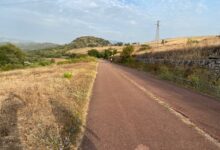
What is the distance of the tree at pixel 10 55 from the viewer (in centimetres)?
10044

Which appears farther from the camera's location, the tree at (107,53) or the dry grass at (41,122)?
the tree at (107,53)

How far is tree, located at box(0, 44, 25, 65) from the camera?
3954 inches

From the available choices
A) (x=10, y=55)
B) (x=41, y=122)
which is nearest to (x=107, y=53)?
(x=10, y=55)

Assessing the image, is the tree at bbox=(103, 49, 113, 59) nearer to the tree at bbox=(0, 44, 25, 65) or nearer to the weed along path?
the tree at bbox=(0, 44, 25, 65)

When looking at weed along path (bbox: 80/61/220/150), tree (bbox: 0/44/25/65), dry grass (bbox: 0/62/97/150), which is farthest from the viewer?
tree (bbox: 0/44/25/65)

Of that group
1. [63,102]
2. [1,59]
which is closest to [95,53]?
[1,59]

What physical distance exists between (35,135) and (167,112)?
536cm

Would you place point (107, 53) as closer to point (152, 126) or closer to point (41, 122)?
point (152, 126)

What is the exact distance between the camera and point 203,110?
11766mm

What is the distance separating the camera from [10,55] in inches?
4023

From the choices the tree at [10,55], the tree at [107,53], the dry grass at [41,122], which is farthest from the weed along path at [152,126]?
the tree at [107,53]

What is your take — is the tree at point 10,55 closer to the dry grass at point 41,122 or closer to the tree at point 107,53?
the tree at point 107,53

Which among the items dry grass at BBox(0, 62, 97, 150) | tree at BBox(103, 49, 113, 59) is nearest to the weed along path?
dry grass at BBox(0, 62, 97, 150)

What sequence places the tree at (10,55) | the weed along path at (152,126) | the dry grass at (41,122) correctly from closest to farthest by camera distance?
the dry grass at (41,122)
the weed along path at (152,126)
the tree at (10,55)
